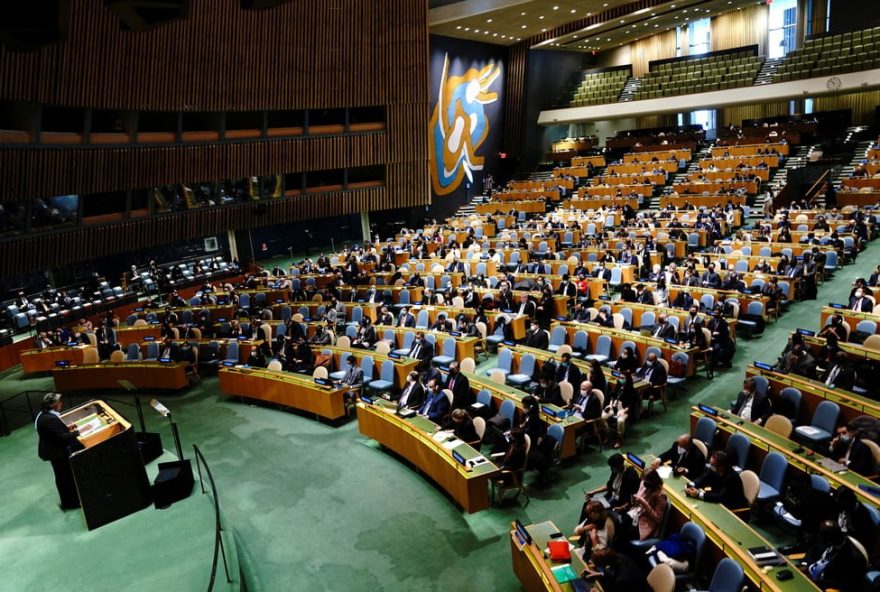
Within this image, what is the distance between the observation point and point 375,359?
11.0m

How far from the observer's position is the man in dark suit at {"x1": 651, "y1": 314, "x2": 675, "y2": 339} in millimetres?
10406

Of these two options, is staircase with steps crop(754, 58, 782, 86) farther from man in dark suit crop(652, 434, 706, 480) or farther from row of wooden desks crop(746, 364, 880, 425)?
man in dark suit crop(652, 434, 706, 480)

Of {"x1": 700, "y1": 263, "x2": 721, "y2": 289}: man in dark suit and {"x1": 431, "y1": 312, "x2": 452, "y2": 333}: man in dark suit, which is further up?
{"x1": 700, "y1": 263, "x2": 721, "y2": 289}: man in dark suit

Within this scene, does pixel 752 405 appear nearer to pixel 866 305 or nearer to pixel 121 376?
pixel 866 305

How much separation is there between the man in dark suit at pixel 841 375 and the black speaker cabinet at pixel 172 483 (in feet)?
25.8

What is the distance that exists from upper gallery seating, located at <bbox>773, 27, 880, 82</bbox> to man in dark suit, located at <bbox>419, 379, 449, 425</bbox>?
23.4m

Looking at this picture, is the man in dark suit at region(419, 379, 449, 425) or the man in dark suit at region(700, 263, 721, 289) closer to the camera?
the man in dark suit at region(419, 379, 449, 425)

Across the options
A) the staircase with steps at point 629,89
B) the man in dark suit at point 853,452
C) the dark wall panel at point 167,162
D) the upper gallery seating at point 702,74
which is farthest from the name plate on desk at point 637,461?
the staircase with steps at point 629,89

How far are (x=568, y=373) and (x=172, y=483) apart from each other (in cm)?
528

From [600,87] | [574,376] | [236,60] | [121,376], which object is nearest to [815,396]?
[574,376]

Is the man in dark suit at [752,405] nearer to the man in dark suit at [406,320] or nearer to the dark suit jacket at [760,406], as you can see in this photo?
the dark suit jacket at [760,406]

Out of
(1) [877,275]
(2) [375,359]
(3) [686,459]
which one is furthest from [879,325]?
(2) [375,359]

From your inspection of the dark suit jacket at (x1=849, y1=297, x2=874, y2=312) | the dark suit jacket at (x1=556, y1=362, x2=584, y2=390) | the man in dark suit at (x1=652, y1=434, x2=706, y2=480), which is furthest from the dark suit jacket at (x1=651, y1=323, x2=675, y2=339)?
the man in dark suit at (x1=652, y1=434, x2=706, y2=480)

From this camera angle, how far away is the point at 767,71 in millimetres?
27172
